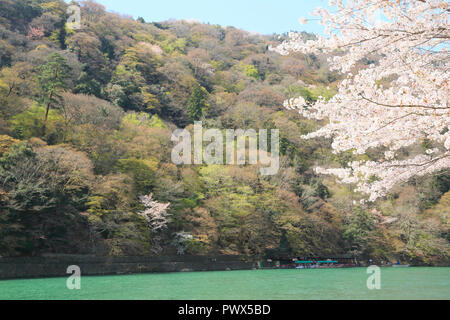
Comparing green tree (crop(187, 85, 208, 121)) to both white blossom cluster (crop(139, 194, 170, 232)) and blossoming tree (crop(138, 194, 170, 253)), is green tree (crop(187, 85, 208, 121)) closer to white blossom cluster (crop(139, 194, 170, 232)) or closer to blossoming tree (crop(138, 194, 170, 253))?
blossoming tree (crop(138, 194, 170, 253))

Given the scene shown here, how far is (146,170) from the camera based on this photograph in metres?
27.0

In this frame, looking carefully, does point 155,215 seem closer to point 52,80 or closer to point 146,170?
point 146,170

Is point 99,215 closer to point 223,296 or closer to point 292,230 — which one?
point 223,296

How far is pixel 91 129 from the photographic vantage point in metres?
25.7

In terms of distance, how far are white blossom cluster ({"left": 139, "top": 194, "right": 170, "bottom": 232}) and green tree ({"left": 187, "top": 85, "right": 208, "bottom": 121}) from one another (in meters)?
21.1

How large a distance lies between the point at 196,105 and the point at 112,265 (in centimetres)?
2742

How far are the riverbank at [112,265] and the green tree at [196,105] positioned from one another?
20358mm

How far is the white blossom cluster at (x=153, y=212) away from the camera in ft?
83.9

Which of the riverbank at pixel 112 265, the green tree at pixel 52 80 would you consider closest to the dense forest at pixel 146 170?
the green tree at pixel 52 80

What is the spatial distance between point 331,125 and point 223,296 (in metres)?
7.26

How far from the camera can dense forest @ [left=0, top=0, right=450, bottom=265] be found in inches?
815

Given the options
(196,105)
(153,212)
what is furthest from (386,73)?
(196,105)

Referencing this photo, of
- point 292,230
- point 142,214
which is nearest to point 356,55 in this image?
point 142,214
